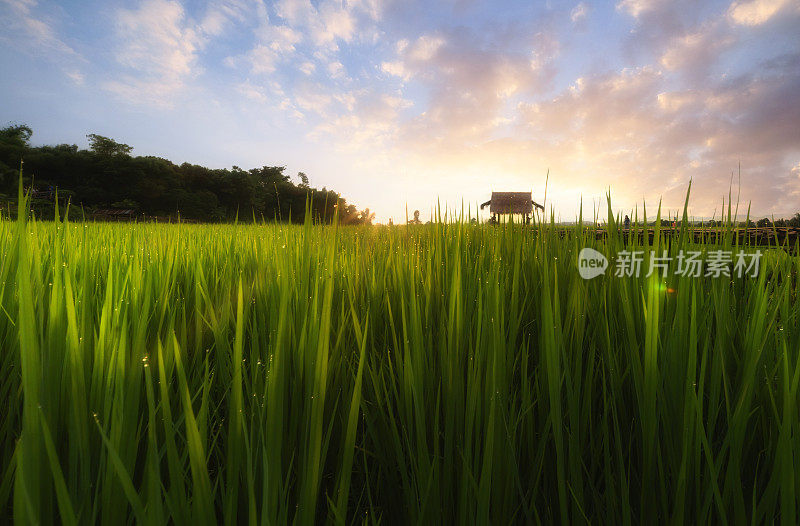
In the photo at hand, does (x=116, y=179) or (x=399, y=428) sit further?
(x=116, y=179)

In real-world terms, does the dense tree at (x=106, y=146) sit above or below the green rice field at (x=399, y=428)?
above

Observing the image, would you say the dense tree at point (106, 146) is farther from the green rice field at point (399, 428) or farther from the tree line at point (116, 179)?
the green rice field at point (399, 428)

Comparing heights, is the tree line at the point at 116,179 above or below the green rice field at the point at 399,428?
above

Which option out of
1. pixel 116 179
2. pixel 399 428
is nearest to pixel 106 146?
pixel 116 179

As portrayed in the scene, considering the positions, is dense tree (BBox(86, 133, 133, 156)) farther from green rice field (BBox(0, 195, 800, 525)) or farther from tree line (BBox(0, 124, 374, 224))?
green rice field (BBox(0, 195, 800, 525))

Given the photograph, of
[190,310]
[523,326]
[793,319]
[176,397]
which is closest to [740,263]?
[793,319]

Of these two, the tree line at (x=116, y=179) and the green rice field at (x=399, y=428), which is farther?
the tree line at (x=116, y=179)

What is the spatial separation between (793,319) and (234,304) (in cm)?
162

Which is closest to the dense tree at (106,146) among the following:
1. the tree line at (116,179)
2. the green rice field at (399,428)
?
the tree line at (116,179)

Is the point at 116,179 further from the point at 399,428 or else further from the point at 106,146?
the point at 399,428

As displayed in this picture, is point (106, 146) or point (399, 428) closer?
point (399, 428)

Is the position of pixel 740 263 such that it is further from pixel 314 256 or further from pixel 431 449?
pixel 314 256

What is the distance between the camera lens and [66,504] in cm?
35

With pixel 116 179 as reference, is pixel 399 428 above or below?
below
